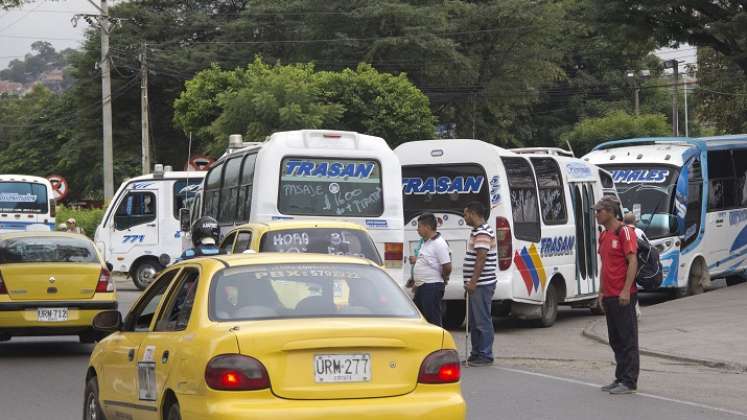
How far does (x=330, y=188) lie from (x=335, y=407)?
11.9 metres

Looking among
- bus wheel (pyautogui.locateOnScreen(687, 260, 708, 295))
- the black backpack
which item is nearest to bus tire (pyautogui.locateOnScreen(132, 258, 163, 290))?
bus wheel (pyautogui.locateOnScreen(687, 260, 708, 295))

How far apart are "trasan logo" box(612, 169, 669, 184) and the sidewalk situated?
8.56ft

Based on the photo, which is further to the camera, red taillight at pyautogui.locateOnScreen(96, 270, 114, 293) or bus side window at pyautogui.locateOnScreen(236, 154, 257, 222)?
bus side window at pyautogui.locateOnScreen(236, 154, 257, 222)

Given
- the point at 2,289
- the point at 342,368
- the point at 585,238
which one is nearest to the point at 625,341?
the point at 342,368

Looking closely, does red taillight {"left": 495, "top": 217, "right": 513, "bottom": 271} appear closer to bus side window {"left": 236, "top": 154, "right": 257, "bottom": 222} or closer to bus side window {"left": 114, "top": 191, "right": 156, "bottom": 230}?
bus side window {"left": 236, "top": 154, "right": 257, "bottom": 222}

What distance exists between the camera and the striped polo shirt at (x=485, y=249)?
48.3 feet

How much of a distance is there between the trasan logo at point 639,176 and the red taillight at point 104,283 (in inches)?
480

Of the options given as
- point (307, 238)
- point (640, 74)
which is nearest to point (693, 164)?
point (307, 238)

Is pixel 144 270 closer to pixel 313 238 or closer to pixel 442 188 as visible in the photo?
pixel 442 188

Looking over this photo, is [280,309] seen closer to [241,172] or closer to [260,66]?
[241,172]

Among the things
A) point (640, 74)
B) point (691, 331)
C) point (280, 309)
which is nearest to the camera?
point (280, 309)

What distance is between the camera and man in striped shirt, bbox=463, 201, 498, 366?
14.7m

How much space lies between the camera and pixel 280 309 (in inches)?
300

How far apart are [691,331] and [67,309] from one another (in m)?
8.80
